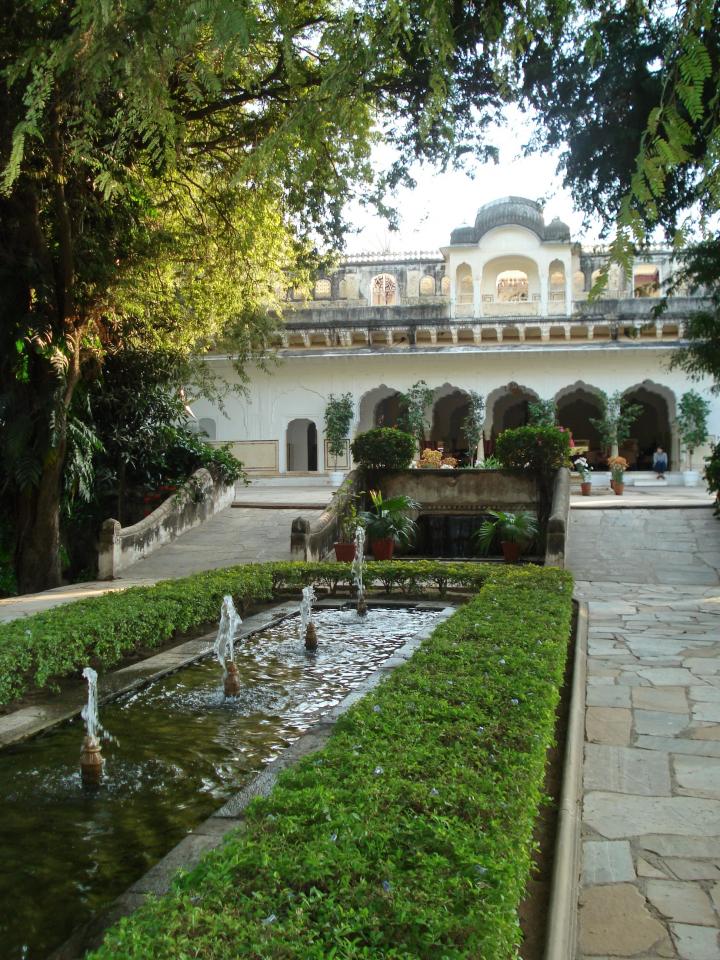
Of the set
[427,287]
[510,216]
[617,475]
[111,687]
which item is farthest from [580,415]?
[111,687]

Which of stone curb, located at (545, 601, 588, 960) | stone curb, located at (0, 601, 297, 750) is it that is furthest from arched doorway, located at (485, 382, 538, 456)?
stone curb, located at (545, 601, 588, 960)

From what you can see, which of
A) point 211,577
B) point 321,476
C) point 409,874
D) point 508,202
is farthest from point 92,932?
point 508,202

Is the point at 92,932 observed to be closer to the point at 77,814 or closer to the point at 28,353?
the point at 77,814

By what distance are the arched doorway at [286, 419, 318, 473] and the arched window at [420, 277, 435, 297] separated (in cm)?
587

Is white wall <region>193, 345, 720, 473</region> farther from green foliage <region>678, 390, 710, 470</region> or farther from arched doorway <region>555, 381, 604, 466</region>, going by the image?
arched doorway <region>555, 381, 604, 466</region>

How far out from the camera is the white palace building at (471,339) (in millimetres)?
23797

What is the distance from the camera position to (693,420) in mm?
22266

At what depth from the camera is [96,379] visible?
452 inches

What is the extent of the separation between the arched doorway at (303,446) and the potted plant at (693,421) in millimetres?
11885

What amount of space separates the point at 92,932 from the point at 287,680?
312 cm

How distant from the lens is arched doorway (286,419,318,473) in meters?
27.8

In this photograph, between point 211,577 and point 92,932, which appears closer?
point 92,932

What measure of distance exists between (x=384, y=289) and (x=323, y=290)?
2.11 metres

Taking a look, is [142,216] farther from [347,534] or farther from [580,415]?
[580,415]
